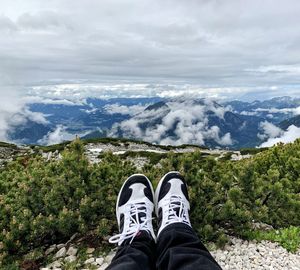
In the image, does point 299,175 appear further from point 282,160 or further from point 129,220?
point 129,220

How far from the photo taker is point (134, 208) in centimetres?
594

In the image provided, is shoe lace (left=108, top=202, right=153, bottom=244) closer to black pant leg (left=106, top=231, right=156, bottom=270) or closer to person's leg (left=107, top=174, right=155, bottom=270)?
person's leg (left=107, top=174, right=155, bottom=270)

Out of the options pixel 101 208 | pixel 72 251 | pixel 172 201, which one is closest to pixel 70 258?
pixel 72 251

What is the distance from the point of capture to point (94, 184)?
22.6ft

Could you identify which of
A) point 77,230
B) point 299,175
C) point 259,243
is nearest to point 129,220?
point 77,230

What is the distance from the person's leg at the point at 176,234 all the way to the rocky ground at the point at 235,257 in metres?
1.10

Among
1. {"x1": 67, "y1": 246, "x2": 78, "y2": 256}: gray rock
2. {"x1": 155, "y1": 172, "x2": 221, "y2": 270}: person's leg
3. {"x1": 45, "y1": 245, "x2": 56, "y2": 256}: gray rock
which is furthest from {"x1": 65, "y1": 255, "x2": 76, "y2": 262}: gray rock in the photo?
{"x1": 155, "y1": 172, "x2": 221, "y2": 270}: person's leg

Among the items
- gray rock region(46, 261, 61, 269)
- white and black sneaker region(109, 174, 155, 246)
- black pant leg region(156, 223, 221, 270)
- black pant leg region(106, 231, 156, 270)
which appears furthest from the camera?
gray rock region(46, 261, 61, 269)

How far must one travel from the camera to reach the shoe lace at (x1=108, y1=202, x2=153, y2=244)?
5.10 metres

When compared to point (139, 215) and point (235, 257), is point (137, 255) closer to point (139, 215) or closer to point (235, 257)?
point (139, 215)

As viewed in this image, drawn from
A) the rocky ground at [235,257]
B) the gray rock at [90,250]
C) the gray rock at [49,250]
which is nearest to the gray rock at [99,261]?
the rocky ground at [235,257]

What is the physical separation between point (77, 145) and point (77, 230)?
1.76 m

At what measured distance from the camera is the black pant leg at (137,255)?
161 inches

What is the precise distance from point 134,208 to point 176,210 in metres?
0.72
